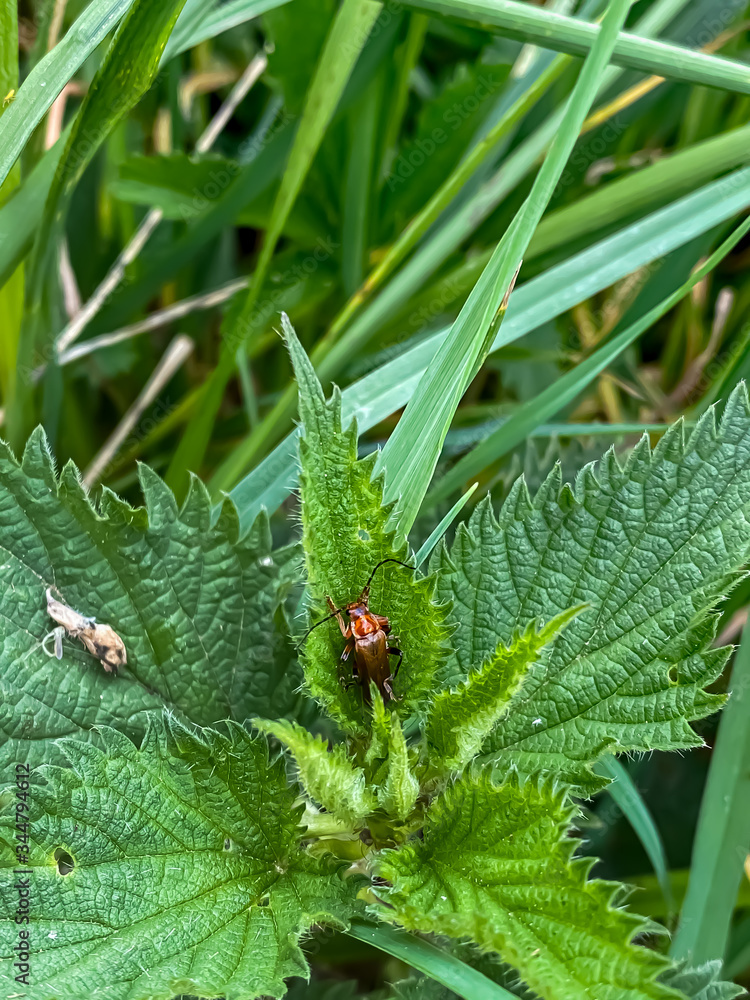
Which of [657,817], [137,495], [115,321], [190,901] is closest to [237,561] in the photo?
[190,901]

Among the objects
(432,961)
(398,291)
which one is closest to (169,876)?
(432,961)

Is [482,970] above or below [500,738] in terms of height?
below

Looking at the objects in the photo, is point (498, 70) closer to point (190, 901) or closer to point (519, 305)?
point (519, 305)

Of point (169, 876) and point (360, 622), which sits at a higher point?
point (360, 622)

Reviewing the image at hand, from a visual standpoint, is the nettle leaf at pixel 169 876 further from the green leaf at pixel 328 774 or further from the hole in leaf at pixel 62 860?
the green leaf at pixel 328 774

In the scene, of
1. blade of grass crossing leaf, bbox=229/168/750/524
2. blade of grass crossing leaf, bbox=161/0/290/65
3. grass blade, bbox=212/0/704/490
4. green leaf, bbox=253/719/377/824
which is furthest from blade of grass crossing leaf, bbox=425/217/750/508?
blade of grass crossing leaf, bbox=161/0/290/65

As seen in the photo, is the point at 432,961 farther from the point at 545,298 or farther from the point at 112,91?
the point at 112,91

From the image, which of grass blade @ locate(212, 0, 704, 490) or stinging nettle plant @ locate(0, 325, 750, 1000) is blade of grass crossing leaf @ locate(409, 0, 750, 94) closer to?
grass blade @ locate(212, 0, 704, 490)
